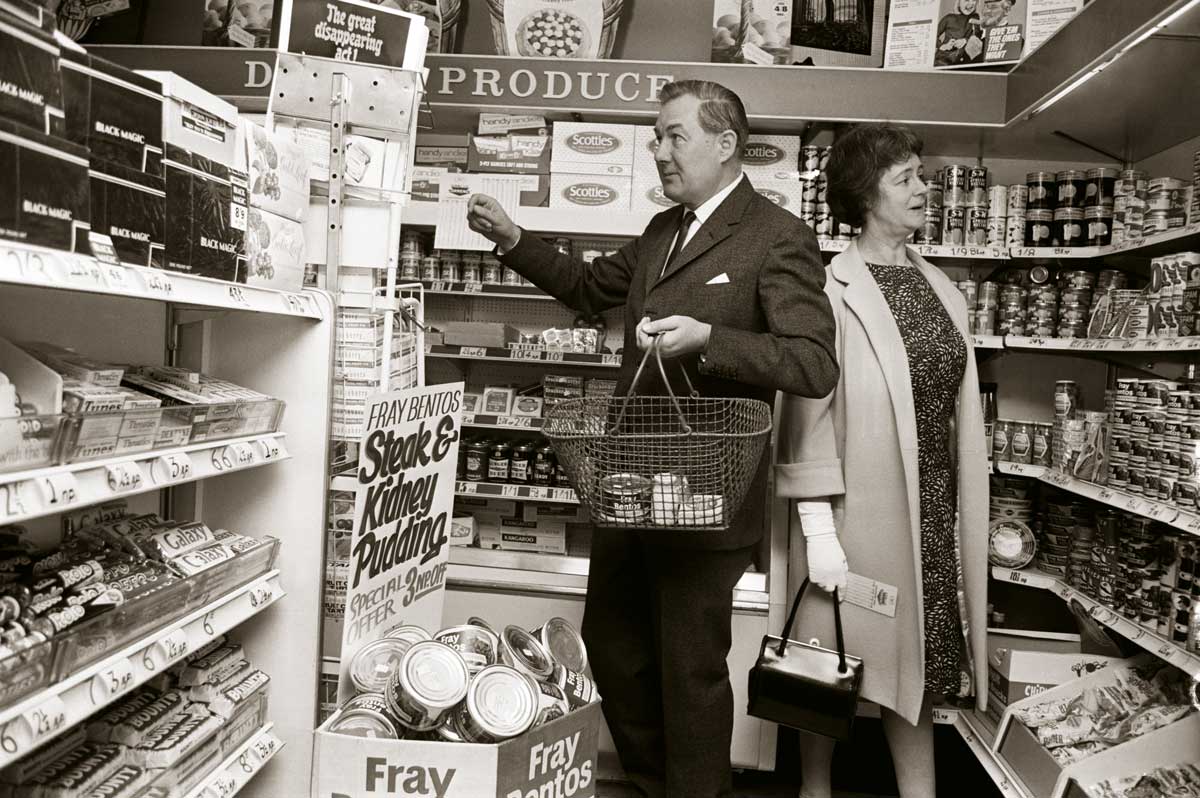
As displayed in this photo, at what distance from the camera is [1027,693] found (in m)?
3.54

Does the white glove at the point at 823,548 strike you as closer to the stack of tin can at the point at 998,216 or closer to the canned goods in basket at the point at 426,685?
the canned goods in basket at the point at 426,685

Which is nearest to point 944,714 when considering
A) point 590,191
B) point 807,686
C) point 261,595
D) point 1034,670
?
point 1034,670

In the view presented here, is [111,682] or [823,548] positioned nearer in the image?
[111,682]

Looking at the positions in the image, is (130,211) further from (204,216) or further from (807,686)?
(807,686)

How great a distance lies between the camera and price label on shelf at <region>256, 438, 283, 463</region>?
1941 mm

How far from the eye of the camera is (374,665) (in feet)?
6.82

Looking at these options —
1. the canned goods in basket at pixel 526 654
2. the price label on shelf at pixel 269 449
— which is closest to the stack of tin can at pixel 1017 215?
the canned goods in basket at pixel 526 654

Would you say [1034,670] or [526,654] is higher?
[526,654]

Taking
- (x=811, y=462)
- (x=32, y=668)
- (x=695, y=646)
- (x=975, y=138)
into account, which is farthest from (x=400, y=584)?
(x=975, y=138)

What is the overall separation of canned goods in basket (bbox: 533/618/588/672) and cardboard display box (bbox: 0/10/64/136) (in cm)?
166

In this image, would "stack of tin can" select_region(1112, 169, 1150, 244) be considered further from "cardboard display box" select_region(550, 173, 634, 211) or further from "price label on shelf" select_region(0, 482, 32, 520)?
"price label on shelf" select_region(0, 482, 32, 520)

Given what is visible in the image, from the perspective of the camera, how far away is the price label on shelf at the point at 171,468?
5.06ft

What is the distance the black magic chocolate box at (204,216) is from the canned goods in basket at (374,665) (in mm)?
824

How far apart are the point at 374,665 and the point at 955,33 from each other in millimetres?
3487
